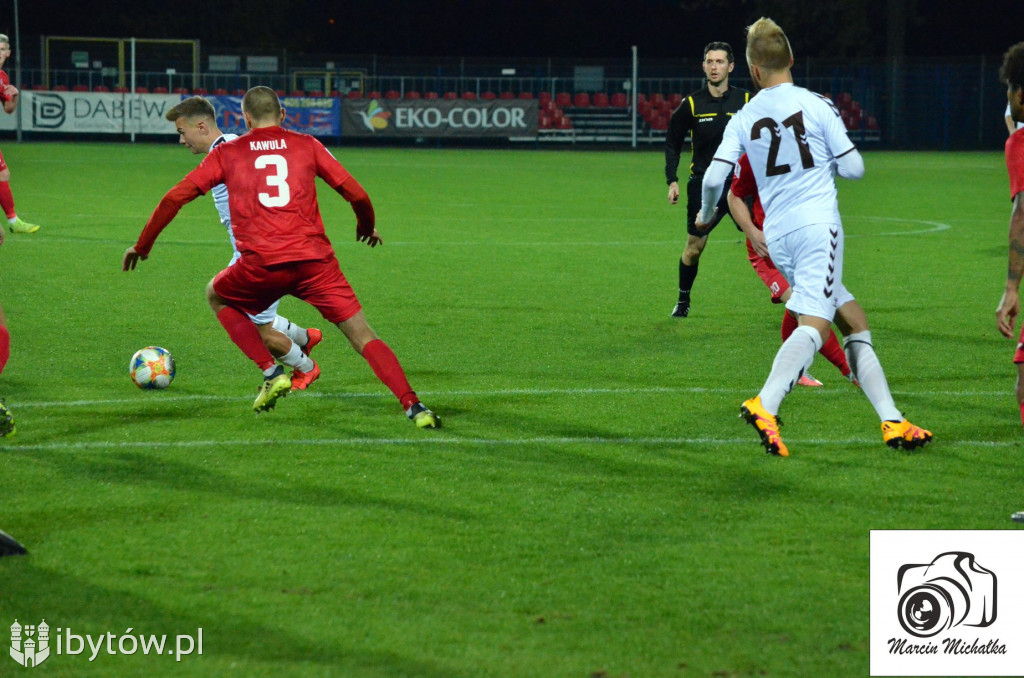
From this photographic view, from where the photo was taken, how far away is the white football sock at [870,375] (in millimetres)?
6039

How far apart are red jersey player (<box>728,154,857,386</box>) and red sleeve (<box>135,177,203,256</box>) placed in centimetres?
261

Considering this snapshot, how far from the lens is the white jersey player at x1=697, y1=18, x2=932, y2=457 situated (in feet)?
19.4

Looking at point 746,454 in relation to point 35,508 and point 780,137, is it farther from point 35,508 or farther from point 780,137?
point 35,508

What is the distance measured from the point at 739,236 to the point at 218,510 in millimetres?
13145

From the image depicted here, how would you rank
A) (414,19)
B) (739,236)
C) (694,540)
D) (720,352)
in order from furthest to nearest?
(414,19)
(739,236)
(720,352)
(694,540)

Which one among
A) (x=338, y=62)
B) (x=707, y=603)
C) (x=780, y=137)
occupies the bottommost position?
(x=707, y=603)

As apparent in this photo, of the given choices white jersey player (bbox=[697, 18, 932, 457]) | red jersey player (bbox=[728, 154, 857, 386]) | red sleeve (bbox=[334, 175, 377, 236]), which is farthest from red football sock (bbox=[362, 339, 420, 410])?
red jersey player (bbox=[728, 154, 857, 386])

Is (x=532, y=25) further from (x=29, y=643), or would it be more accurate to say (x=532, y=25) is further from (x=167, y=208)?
(x=29, y=643)

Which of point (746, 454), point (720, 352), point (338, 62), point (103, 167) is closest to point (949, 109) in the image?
point (338, 62)

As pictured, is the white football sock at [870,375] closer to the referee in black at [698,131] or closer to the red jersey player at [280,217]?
the red jersey player at [280,217]

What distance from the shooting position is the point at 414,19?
52.0 metres

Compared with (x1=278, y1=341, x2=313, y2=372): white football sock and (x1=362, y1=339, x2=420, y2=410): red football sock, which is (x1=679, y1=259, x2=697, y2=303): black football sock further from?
(x1=362, y1=339, x2=420, y2=410): red football sock

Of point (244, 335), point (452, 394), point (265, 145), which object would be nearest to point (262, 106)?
point (265, 145)

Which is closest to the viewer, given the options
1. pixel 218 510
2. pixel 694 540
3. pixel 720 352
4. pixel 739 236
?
pixel 694 540
